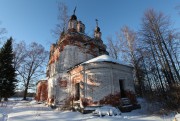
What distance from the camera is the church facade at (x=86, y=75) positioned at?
41.6ft

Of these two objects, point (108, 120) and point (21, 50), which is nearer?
point (108, 120)

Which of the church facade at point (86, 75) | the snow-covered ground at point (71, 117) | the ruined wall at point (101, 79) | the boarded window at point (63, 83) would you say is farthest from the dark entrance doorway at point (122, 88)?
the boarded window at point (63, 83)

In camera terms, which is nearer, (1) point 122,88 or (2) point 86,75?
(2) point 86,75

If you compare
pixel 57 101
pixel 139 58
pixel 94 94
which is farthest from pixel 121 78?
pixel 139 58

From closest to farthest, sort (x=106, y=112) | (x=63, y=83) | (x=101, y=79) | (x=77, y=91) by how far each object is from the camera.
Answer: (x=106, y=112), (x=101, y=79), (x=77, y=91), (x=63, y=83)

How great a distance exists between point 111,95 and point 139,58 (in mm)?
11512

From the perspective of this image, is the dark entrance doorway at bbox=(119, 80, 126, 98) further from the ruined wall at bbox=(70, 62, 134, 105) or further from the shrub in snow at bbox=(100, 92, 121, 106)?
the shrub in snow at bbox=(100, 92, 121, 106)

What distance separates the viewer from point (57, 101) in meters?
16.0

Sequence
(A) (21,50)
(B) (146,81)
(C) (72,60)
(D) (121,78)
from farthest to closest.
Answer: (A) (21,50), (B) (146,81), (C) (72,60), (D) (121,78)

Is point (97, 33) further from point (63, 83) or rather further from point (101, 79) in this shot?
point (101, 79)

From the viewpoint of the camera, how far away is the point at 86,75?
1365 cm

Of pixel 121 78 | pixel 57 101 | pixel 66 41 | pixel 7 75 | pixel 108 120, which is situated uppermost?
pixel 66 41

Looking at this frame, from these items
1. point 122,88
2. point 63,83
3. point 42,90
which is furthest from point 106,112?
point 42,90

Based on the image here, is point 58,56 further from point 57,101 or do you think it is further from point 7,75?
point 7,75
